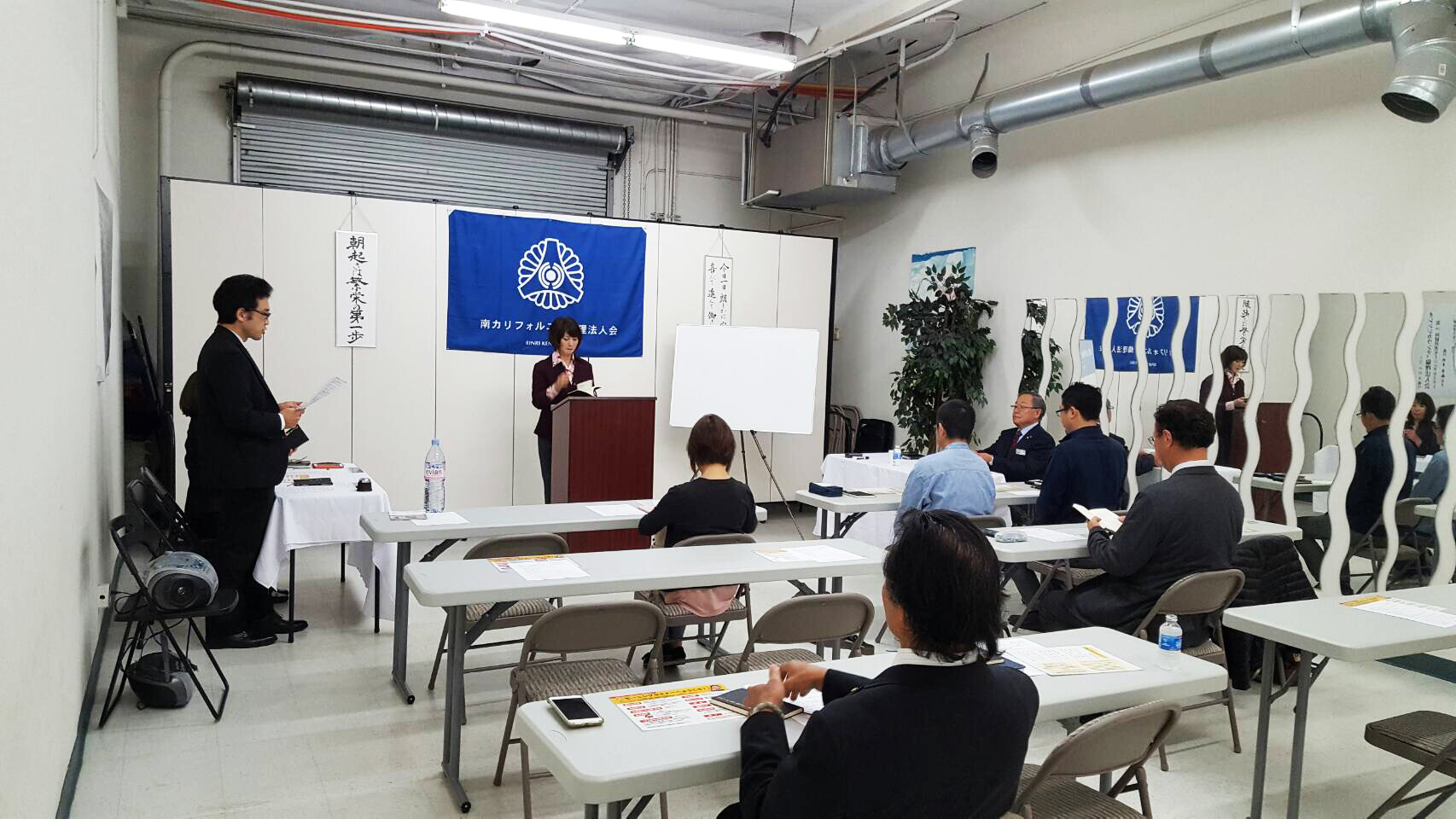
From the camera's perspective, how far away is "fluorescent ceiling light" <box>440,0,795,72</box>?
5.50m

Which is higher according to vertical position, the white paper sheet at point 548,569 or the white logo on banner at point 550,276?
the white logo on banner at point 550,276

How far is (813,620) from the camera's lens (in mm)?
2971

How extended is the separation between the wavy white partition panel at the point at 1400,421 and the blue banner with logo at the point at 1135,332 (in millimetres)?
1112

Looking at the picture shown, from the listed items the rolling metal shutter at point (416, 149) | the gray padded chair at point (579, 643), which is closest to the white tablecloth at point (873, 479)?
the gray padded chair at point (579, 643)

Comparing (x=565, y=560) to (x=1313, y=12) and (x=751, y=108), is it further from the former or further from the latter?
(x=751, y=108)

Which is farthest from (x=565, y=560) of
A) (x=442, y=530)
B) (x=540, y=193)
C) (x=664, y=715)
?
(x=540, y=193)

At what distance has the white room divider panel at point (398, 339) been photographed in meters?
Answer: 6.25

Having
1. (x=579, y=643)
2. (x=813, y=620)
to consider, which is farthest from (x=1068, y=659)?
(x=579, y=643)

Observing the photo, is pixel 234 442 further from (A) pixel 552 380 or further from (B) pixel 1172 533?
(B) pixel 1172 533

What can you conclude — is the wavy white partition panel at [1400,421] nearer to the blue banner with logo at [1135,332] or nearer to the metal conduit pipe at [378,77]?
the blue banner with logo at [1135,332]

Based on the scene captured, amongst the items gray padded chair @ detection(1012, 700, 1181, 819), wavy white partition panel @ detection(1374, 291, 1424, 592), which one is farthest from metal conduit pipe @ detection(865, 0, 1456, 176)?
gray padded chair @ detection(1012, 700, 1181, 819)

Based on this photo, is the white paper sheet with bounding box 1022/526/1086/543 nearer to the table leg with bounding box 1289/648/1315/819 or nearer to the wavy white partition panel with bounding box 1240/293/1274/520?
the table leg with bounding box 1289/648/1315/819

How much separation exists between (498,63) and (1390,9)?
6094mm

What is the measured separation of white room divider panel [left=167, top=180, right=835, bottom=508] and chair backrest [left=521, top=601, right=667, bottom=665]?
447 cm
